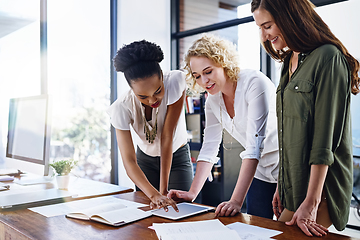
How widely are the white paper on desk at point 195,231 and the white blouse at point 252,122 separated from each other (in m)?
0.39

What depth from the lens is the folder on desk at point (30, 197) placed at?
4.57ft

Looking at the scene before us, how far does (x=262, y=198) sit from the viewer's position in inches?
63.6

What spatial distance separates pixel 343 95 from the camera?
3.38ft

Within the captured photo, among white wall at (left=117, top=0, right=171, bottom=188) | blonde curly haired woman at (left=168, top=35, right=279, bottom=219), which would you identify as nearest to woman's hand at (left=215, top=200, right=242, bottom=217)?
blonde curly haired woman at (left=168, top=35, right=279, bottom=219)

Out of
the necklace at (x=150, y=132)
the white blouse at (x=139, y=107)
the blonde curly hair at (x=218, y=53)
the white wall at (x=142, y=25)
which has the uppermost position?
the white wall at (x=142, y=25)

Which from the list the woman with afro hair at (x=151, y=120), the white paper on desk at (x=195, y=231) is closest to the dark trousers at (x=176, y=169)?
the woman with afro hair at (x=151, y=120)

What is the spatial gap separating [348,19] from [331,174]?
233 cm

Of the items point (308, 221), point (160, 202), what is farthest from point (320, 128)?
point (160, 202)

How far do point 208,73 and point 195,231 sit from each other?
2.55 ft

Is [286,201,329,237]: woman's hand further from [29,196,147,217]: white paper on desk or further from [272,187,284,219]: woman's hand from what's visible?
[29,196,147,217]: white paper on desk

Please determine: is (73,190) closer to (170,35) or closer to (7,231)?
(7,231)

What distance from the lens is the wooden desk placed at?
1.03 metres

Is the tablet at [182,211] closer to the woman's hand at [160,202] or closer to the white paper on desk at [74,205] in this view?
the woman's hand at [160,202]

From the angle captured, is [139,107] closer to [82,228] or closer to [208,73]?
[208,73]
